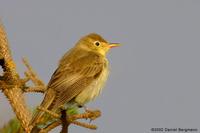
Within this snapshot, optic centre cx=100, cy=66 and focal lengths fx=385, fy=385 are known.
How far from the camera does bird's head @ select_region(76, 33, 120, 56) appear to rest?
8203 mm

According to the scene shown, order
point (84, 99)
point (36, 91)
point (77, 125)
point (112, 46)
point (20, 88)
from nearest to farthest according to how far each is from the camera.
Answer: point (77, 125), point (20, 88), point (36, 91), point (84, 99), point (112, 46)

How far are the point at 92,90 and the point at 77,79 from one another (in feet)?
1.12

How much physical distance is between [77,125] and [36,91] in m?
0.76

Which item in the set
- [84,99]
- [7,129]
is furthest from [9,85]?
[84,99]

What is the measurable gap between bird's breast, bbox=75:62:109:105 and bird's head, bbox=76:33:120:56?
167 centimetres

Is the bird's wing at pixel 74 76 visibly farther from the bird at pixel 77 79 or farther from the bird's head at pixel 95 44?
the bird's head at pixel 95 44

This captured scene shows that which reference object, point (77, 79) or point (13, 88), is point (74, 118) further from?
point (77, 79)

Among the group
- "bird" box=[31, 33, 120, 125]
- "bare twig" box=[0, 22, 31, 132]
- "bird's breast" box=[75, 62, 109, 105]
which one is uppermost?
"bare twig" box=[0, 22, 31, 132]

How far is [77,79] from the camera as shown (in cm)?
627

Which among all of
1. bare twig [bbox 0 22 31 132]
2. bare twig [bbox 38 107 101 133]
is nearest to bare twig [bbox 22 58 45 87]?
bare twig [bbox 0 22 31 132]

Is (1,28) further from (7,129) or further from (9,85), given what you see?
(7,129)

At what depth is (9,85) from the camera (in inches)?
129

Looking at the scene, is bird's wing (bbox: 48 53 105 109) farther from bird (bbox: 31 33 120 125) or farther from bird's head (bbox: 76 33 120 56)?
bird's head (bbox: 76 33 120 56)

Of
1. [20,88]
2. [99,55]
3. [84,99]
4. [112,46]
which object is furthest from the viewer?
[112,46]
